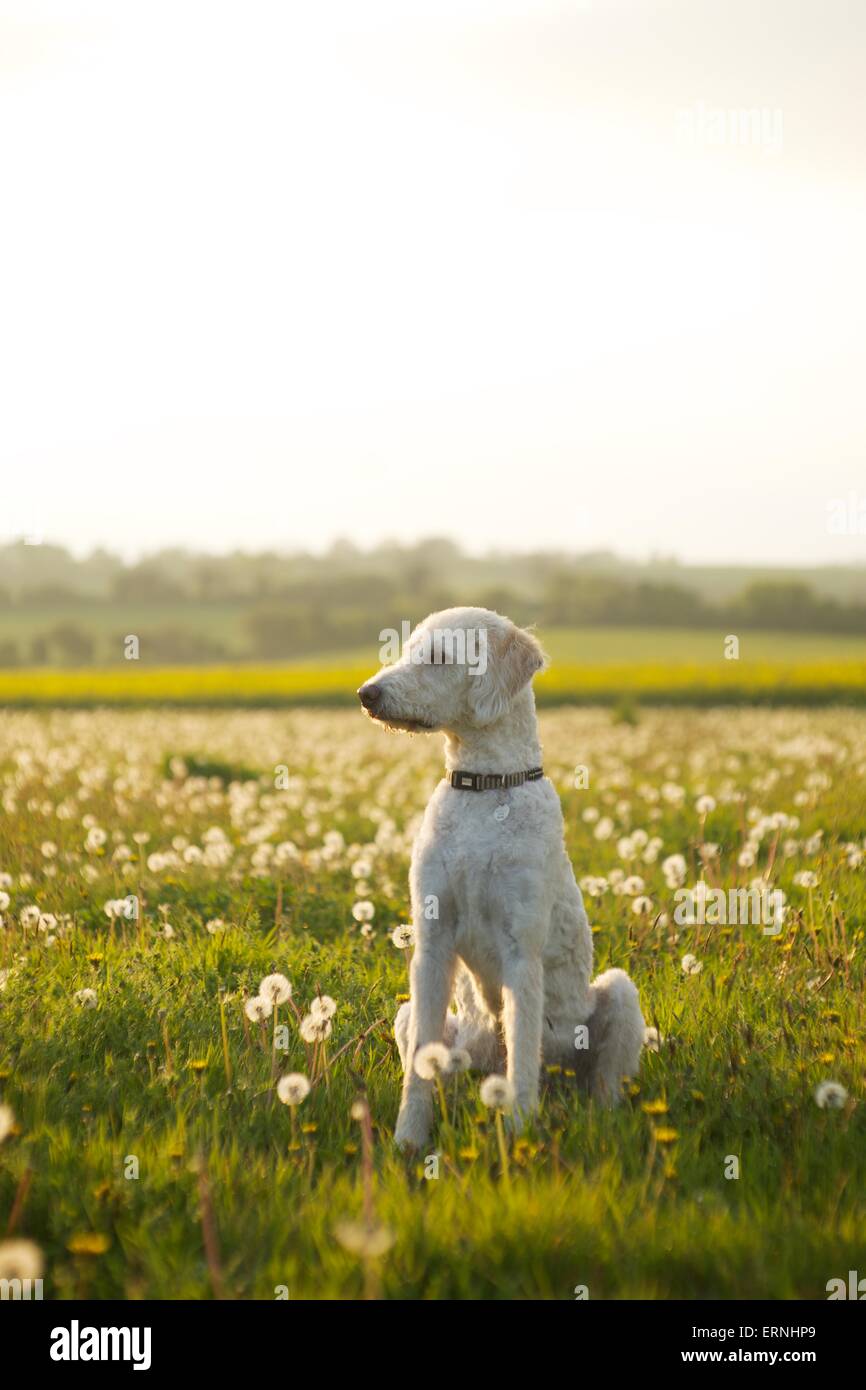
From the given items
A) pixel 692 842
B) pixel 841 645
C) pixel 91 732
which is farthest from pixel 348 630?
pixel 692 842

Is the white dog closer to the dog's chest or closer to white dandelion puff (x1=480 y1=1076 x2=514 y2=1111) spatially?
the dog's chest

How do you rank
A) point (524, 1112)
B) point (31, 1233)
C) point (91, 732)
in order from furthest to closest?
point (91, 732), point (524, 1112), point (31, 1233)

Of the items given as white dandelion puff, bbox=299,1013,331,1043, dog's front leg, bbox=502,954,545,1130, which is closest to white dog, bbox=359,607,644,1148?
dog's front leg, bbox=502,954,545,1130

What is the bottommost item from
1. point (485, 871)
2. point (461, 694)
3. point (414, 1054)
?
point (414, 1054)

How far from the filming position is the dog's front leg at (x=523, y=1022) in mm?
4805

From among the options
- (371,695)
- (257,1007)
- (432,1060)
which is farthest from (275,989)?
(371,695)

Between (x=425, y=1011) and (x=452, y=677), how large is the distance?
1363mm

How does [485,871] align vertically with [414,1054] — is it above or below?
above

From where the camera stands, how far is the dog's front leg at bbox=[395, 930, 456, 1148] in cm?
489

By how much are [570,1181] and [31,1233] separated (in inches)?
72.4

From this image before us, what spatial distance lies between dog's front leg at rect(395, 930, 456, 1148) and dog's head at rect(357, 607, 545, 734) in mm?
901

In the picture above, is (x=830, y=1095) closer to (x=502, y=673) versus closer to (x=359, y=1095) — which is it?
(x=359, y=1095)
